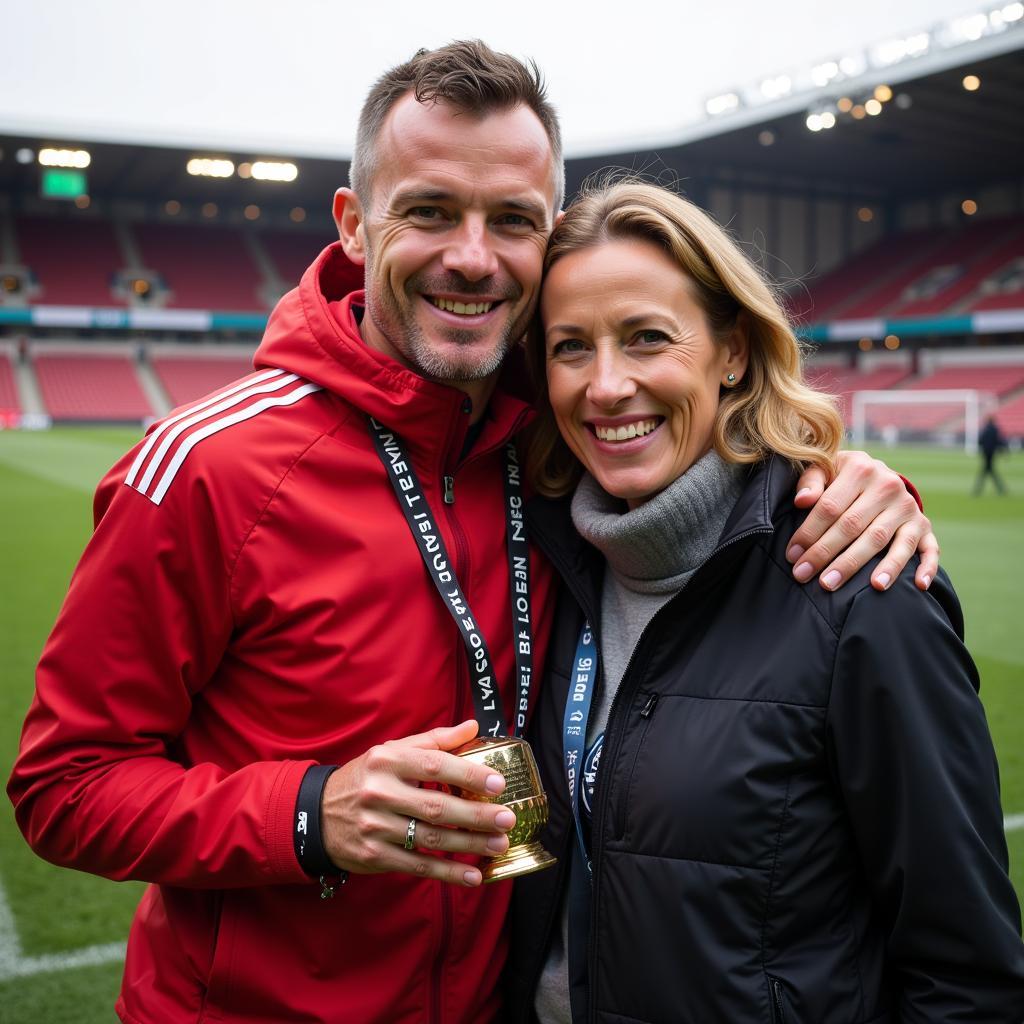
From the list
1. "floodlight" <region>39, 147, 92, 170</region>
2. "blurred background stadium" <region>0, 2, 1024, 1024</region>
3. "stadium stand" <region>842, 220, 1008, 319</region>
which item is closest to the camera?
"blurred background stadium" <region>0, 2, 1024, 1024</region>

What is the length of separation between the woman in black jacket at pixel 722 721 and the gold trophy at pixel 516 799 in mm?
170

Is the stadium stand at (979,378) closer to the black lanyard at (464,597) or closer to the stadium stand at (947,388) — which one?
the stadium stand at (947,388)

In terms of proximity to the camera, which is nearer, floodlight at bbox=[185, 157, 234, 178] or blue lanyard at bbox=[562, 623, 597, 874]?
blue lanyard at bbox=[562, 623, 597, 874]

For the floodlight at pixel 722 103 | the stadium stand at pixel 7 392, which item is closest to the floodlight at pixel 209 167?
the stadium stand at pixel 7 392

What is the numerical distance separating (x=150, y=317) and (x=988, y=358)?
33.9 m

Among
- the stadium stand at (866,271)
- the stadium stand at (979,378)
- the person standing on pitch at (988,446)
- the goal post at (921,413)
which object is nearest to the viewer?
the person standing on pitch at (988,446)

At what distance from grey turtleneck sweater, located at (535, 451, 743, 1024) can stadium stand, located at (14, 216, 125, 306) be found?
1877 inches

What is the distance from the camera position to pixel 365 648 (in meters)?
1.85

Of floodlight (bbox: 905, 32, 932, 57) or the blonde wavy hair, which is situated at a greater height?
floodlight (bbox: 905, 32, 932, 57)

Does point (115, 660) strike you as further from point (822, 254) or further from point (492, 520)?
point (822, 254)

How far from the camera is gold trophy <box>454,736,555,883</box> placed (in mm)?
1618

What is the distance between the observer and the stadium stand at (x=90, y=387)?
135 ft

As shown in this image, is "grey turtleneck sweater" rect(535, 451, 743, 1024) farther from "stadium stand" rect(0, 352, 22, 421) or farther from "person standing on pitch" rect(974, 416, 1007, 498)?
"stadium stand" rect(0, 352, 22, 421)

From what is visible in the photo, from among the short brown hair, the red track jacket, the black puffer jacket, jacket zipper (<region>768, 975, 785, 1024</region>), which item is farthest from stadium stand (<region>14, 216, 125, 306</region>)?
jacket zipper (<region>768, 975, 785, 1024</region>)
